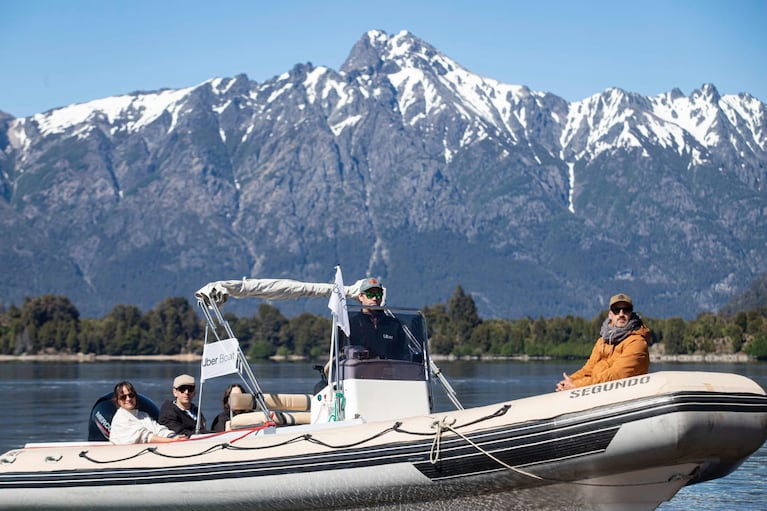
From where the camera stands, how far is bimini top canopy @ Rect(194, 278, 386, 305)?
1888cm

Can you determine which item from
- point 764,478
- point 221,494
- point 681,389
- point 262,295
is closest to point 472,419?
point 681,389

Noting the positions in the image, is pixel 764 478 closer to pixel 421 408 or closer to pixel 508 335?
pixel 421 408

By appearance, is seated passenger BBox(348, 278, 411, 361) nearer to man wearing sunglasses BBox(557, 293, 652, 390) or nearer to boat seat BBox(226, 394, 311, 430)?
boat seat BBox(226, 394, 311, 430)

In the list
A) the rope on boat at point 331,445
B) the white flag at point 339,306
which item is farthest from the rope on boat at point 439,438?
the white flag at point 339,306

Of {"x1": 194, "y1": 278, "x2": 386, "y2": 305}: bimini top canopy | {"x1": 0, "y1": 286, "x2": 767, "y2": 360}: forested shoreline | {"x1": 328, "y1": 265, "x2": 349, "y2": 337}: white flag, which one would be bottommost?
{"x1": 0, "y1": 286, "x2": 767, "y2": 360}: forested shoreline

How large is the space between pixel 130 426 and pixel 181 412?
2.58ft

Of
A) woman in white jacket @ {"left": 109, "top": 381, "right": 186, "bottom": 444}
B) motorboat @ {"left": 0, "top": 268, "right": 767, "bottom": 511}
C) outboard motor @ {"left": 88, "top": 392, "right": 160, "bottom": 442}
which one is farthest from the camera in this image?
outboard motor @ {"left": 88, "top": 392, "right": 160, "bottom": 442}

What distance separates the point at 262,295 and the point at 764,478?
29.9ft

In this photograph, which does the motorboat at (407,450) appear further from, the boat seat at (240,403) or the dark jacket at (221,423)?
the dark jacket at (221,423)

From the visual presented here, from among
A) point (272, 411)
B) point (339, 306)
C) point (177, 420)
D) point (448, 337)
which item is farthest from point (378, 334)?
point (448, 337)

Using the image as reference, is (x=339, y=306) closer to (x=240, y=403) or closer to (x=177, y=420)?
(x=240, y=403)

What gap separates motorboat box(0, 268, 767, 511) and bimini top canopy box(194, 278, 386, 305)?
922 millimetres

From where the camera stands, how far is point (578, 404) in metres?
13.7

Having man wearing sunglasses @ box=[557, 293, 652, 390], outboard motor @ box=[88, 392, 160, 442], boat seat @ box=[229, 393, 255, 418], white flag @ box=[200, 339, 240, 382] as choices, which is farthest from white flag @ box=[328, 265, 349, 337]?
man wearing sunglasses @ box=[557, 293, 652, 390]
